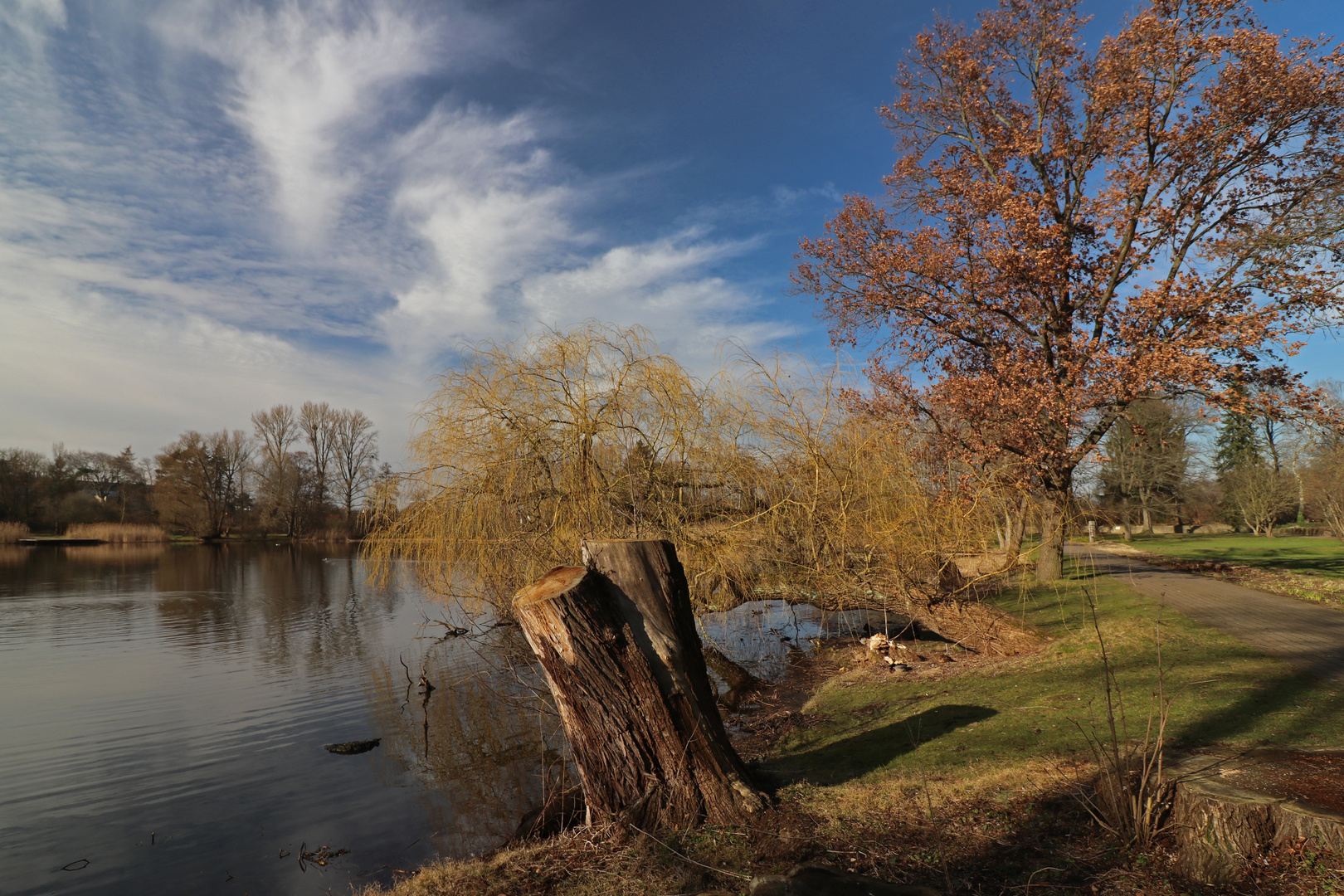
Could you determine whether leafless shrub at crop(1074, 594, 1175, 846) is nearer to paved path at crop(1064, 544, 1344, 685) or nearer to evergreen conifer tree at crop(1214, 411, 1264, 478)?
paved path at crop(1064, 544, 1344, 685)

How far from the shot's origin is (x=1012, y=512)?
35.7 feet

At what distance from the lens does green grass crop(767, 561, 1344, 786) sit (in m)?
5.04

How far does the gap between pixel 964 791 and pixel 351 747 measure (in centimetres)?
810

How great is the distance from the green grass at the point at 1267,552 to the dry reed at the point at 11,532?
71.7 meters

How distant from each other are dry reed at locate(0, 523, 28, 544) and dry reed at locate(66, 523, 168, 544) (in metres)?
3.44

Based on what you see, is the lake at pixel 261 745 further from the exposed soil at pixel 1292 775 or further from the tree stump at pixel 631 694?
the exposed soil at pixel 1292 775

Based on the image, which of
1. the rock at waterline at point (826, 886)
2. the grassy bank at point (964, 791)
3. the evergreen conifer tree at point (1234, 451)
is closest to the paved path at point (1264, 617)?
the grassy bank at point (964, 791)

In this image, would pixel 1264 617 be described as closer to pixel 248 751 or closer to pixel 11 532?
pixel 248 751

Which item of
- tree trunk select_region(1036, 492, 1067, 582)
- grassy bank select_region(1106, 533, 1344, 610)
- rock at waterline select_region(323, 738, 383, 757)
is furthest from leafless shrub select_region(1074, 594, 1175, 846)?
grassy bank select_region(1106, 533, 1344, 610)

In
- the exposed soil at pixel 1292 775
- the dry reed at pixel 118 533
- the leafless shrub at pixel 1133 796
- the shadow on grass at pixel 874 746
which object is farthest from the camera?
the dry reed at pixel 118 533

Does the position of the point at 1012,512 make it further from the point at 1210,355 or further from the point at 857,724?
the point at 857,724

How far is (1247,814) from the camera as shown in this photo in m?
3.15

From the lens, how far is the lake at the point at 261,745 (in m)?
6.28

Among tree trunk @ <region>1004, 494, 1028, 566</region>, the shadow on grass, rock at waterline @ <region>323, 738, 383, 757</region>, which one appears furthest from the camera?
tree trunk @ <region>1004, 494, 1028, 566</region>
